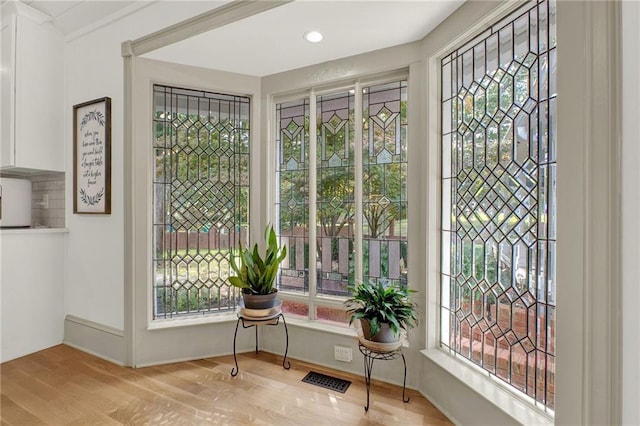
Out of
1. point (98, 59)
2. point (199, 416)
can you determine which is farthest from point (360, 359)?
point (98, 59)

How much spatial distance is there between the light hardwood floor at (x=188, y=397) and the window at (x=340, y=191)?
0.54m

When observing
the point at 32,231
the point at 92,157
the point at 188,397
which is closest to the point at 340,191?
the point at 188,397

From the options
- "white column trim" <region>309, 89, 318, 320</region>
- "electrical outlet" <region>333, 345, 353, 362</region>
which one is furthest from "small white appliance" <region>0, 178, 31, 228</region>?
"electrical outlet" <region>333, 345, 353, 362</region>

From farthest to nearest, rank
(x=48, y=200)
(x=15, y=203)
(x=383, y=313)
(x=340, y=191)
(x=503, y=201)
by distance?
(x=48, y=200), (x=15, y=203), (x=340, y=191), (x=383, y=313), (x=503, y=201)

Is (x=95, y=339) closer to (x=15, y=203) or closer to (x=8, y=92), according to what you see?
(x=15, y=203)

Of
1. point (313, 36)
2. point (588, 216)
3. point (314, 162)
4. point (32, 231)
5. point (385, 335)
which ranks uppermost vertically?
point (313, 36)

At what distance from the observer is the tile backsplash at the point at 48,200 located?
8.76 ft

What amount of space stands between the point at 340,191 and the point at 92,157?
1942mm

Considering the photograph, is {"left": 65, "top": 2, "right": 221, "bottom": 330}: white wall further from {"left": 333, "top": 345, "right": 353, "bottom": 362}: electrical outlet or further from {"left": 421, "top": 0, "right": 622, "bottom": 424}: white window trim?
{"left": 421, "top": 0, "right": 622, "bottom": 424}: white window trim

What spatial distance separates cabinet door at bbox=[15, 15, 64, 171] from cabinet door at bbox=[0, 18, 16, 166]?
3cm

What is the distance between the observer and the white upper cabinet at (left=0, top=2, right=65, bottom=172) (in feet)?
7.71

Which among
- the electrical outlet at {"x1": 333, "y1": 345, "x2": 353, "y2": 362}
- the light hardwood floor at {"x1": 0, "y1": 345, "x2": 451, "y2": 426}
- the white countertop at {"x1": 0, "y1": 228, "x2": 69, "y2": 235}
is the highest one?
the white countertop at {"x1": 0, "y1": 228, "x2": 69, "y2": 235}

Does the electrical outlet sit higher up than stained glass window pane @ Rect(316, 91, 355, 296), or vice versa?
stained glass window pane @ Rect(316, 91, 355, 296)

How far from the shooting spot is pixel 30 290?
96.7 inches
